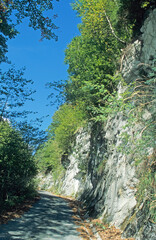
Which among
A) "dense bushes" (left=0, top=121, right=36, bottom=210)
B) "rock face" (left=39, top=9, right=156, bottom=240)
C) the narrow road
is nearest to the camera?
"rock face" (left=39, top=9, right=156, bottom=240)

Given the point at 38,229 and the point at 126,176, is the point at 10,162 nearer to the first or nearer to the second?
the point at 38,229

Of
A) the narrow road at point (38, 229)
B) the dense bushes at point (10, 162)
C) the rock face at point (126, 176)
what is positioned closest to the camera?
the rock face at point (126, 176)

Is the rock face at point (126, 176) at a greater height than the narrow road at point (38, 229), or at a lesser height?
greater

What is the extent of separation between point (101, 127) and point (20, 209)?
293 inches

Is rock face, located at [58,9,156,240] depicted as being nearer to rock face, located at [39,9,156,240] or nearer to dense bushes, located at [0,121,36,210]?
rock face, located at [39,9,156,240]

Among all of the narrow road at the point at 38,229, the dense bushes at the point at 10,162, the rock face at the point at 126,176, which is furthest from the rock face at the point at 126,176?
the dense bushes at the point at 10,162

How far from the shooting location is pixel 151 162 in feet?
14.7

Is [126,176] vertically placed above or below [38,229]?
above

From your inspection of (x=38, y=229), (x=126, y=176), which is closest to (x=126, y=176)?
(x=126, y=176)

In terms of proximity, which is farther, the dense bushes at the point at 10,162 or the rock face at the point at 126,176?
the dense bushes at the point at 10,162

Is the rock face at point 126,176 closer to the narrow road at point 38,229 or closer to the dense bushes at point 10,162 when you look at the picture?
the narrow road at point 38,229

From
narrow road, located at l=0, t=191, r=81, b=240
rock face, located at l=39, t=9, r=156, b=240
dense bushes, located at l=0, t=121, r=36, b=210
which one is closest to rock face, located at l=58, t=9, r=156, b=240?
rock face, located at l=39, t=9, r=156, b=240

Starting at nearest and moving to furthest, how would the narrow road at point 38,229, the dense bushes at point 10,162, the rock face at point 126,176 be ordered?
the rock face at point 126,176
the narrow road at point 38,229
the dense bushes at point 10,162

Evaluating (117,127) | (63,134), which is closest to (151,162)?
(117,127)
